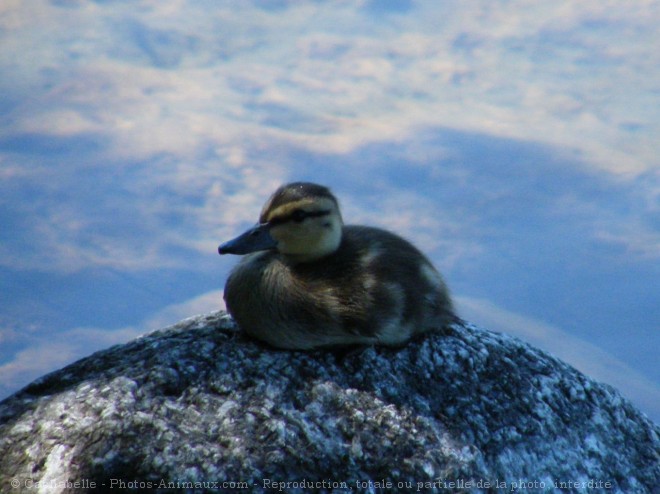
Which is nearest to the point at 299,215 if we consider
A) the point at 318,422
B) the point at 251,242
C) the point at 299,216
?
the point at 299,216

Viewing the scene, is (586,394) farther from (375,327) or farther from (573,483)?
(375,327)

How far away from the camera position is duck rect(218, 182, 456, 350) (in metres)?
2.99

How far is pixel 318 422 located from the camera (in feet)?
8.94

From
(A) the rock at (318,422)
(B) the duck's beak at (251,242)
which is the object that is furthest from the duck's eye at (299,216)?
(A) the rock at (318,422)

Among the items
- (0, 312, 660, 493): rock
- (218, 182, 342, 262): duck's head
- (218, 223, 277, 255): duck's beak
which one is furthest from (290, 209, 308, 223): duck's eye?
(0, 312, 660, 493): rock

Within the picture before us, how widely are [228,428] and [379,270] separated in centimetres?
72

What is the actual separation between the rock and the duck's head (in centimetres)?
A: 28

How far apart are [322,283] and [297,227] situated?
0.61 ft

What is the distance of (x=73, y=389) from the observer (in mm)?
2818

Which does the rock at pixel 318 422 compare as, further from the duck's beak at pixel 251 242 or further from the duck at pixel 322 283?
the duck's beak at pixel 251 242

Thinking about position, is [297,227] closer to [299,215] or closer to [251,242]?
[299,215]

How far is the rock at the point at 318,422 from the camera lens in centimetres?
260

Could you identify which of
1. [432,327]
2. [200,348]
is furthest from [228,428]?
[432,327]

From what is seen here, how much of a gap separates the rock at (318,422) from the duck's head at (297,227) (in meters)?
0.28
